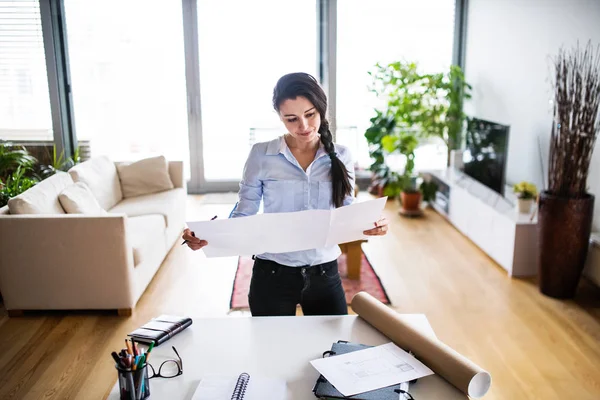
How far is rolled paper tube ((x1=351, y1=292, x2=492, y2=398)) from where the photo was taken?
1.44 meters

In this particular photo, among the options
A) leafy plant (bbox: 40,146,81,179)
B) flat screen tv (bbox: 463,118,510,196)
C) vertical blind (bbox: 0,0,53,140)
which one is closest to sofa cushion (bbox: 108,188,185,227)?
leafy plant (bbox: 40,146,81,179)

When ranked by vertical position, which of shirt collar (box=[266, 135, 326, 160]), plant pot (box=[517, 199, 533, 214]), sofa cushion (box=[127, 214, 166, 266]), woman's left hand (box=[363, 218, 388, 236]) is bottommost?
sofa cushion (box=[127, 214, 166, 266])

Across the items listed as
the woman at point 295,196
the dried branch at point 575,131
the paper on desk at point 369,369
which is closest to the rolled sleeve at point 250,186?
the woman at point 295,196

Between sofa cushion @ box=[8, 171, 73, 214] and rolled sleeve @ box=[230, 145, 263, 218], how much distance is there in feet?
6.43

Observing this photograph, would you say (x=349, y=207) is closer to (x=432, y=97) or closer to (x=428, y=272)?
(x=428, y=272)

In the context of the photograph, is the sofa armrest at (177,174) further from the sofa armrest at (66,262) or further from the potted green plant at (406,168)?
A: the potted green plant at (406,168)

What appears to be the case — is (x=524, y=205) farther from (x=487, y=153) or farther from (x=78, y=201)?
(x=78, y=201)

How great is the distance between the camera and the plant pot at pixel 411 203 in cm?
551

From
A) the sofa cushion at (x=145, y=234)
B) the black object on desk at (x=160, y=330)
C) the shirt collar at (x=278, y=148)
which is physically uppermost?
the shirt collar at (x=278, y=148)

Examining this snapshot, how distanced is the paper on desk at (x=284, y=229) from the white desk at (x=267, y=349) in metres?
0.23

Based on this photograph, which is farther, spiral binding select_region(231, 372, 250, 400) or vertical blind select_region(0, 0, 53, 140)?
vertical blind select_region(0, 0, 53, 140)

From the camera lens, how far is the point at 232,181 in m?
6.50

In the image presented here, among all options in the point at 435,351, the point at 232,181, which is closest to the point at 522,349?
the point at 435,351

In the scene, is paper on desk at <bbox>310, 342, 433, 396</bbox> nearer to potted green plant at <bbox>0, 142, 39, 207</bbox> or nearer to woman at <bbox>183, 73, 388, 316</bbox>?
woman at <bbox>183, 73, 388, 316</bbox>
